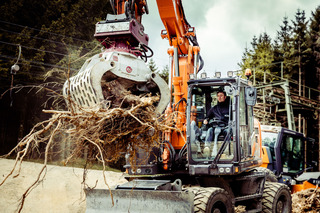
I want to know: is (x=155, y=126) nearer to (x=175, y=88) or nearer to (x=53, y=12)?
(x=175, y=88)

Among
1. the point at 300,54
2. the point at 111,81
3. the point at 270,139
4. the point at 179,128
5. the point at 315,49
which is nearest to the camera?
the point at 111,81

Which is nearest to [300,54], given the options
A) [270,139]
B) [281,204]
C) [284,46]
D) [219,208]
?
[284,46]

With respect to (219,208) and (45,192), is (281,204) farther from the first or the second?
(45,192)

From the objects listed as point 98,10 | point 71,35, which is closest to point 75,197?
point 71,35

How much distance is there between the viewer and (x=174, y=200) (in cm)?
448

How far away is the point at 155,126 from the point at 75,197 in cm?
619

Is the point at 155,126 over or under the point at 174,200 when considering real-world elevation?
over

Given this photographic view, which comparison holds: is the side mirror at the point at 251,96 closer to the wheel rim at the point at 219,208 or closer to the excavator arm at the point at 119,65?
the excavator arm at the point at 119,65

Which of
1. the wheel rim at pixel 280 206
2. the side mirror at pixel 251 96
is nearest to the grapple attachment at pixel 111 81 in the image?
the side mirror at pixel 251 96

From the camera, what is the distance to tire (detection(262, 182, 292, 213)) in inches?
239

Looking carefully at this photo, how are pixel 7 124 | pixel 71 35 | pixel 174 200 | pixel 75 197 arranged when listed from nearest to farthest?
1. pixel 174 200
2. pixel 75 197
3. pixel 71 35
4. pixel 7 124

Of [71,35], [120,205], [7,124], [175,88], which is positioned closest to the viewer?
[120,205]

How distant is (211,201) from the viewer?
465 cm

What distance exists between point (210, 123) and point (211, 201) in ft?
4.68
